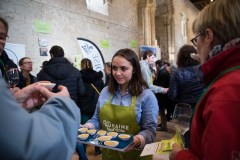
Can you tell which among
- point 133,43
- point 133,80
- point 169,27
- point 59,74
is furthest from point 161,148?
point 169,27

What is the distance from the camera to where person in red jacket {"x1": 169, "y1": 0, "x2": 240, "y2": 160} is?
608 mm

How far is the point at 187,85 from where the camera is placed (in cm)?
280

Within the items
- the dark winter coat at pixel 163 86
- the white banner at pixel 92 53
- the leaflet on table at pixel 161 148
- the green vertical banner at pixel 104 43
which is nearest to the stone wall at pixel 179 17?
the green vertical banner at pixel 104 43

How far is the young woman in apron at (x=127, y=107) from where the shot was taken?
1.53 meters

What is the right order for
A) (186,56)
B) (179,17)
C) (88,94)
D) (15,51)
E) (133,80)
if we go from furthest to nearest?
1. (179,17)
2. (15,51)
3. (88,94)
4. (186,56)
5. (133,80)

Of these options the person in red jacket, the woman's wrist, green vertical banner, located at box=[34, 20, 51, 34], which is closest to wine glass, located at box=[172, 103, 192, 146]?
the person in red jacket

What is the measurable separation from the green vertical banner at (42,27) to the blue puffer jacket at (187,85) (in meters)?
3.73

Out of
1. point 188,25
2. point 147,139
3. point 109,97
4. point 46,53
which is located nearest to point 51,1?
point 46,53

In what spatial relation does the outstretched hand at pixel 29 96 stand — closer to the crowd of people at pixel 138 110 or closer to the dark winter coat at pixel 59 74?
the crowd of people at pixel 138 110

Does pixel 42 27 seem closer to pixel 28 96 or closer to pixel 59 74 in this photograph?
pixel 59 74

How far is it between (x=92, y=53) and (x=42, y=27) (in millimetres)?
1859

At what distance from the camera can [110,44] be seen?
667 cm

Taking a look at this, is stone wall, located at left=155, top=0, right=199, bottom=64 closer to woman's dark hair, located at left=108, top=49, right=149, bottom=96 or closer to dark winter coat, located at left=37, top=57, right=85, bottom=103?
dark winter coat, located at left=37, top=57, right=85, bottom=103

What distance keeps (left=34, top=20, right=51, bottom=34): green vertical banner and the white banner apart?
104 centimetres
